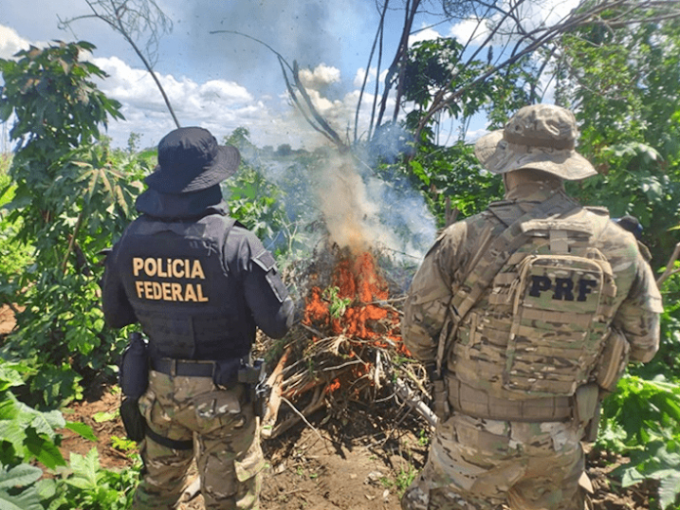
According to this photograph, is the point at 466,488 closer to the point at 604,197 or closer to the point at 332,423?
the point at 332,423

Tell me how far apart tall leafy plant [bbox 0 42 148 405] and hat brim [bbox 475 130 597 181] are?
295cm

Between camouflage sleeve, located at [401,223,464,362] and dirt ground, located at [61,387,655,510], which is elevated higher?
camouflage sleeve, located at [401,223,464,362]

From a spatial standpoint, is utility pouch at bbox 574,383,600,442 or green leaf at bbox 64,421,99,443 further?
green leaf at bbox 64,421,99,443

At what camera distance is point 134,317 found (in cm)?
256

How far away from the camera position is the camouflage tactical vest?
1.86 m

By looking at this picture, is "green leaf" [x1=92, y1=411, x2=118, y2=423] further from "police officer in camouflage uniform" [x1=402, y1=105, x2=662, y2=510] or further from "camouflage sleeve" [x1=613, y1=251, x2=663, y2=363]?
"camouflage sleeve" [x1=613, y1=251, x2=663, y2=363]

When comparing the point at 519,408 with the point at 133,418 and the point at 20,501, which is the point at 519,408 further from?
the point at 20,501

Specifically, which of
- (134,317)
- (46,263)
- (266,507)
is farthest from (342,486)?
(46,263)

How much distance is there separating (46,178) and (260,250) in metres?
2.50

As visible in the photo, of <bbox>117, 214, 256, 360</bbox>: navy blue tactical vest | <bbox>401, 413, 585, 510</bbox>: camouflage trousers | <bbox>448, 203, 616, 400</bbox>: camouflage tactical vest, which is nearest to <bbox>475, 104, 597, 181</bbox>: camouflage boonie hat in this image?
<bbox>448, 203, 616, 400</bbox>: camouflage tactical vest

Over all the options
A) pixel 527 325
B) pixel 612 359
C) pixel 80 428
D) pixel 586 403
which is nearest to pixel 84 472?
pixel 80 428

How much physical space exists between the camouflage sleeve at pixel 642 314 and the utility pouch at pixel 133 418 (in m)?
2.46

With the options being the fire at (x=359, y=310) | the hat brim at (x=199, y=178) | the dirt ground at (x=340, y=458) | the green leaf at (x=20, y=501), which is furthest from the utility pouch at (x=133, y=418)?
the fire at (x=359, y=310)

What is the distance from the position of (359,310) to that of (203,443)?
7.08 ft
